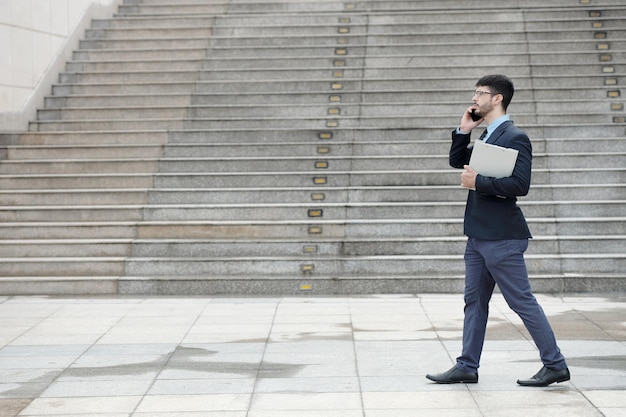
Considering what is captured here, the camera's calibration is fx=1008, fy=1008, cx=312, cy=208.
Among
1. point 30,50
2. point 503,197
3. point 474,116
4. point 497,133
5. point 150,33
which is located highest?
point 150,33

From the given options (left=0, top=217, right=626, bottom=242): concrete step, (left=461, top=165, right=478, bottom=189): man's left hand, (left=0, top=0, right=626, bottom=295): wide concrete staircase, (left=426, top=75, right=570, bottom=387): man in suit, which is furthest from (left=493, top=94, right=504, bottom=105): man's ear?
(left=0, top=217, right=626, bottom=242): concrete step

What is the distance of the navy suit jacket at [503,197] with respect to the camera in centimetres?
627

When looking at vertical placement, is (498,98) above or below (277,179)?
below

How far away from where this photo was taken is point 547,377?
639 cm

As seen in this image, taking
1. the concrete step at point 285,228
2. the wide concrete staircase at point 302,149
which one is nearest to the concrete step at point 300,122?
the wide concrete staircase at point 302,149

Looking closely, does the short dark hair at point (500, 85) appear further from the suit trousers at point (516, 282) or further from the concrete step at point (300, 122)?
the concrete step at point (300, 122)

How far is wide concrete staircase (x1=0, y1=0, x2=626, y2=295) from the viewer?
1120 cm

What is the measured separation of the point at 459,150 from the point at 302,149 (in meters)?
6.82

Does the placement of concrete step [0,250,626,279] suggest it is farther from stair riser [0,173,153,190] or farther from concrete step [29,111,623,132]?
concrete step [29,111,623,132]

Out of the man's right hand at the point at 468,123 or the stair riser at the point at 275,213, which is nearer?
the man's right hand at the point at 468,123

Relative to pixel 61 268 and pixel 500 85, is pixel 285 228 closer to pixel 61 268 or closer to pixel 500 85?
pixel 61 268

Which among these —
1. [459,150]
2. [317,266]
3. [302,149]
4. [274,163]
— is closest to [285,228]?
[317,266]

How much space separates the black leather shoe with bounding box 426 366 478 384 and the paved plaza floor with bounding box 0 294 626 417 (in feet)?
0.22

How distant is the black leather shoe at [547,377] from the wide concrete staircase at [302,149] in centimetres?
433
